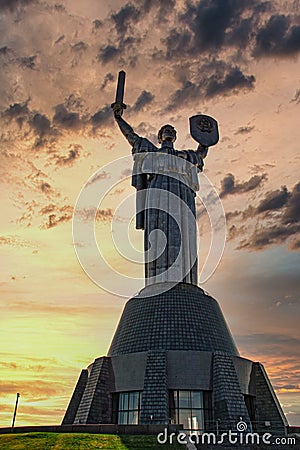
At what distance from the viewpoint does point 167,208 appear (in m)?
34.6

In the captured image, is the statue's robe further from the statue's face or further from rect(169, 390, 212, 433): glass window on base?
rect(169, 390, 212, 433): glass window on base

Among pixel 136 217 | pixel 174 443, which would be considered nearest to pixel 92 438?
pixel 174 443

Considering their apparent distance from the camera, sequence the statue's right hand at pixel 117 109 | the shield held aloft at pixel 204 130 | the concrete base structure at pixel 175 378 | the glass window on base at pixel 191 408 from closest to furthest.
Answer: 1. the concrete base structure at pixel 175 378
2. the glass window on base at pixel 191 408
3. the statue's right hand at pixel 117 109
4. the shield held aloft at pixel 204 130

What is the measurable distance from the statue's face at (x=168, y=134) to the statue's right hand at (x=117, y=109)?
370 centimetres

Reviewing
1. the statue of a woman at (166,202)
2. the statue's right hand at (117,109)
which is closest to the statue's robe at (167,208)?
the statue of a woman at (166,202)

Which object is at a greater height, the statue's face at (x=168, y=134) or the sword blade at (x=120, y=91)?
the sword blade at (x=120, y=91)

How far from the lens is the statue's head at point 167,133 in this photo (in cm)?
3765

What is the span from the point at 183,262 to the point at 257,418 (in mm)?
11134

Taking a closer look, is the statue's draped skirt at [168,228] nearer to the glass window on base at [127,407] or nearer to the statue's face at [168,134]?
the statue's face at [168,134]

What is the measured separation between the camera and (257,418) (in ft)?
90.3

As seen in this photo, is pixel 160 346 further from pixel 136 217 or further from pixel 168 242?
pixel 136 217

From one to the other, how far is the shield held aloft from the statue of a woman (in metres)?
0.75

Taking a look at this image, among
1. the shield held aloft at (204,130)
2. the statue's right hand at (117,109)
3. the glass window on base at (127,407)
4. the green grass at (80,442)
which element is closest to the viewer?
the green grass at (80,442)

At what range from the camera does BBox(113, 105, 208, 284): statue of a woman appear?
32781 mm
